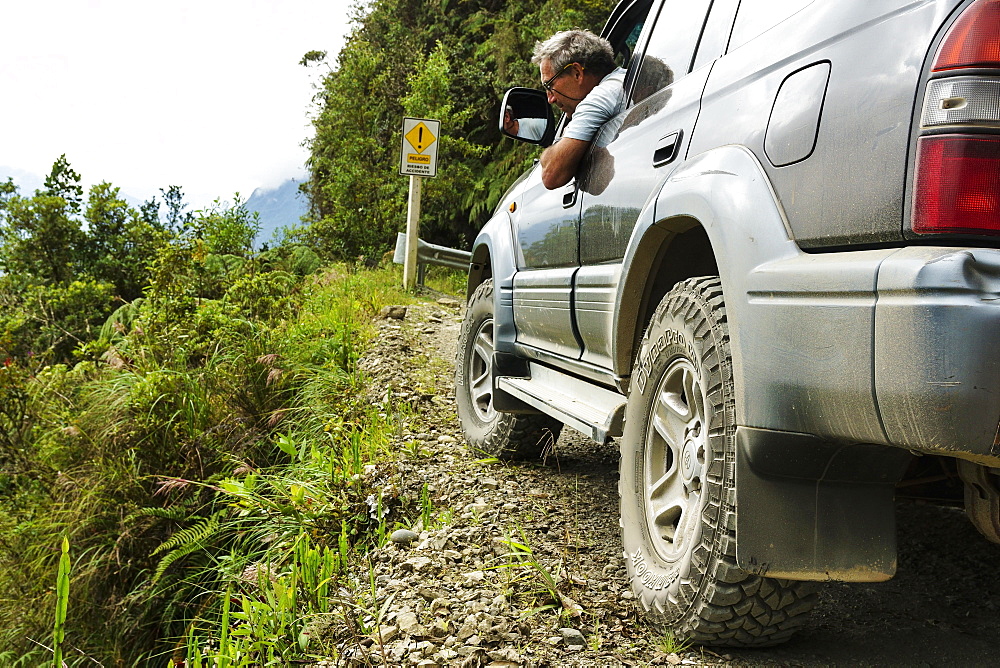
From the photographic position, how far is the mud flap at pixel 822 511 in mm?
1843

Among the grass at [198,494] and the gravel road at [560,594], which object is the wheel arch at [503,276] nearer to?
the gravel road at [560,594]

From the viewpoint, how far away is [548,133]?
4.20m

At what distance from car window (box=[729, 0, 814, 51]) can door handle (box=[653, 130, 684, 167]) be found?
1.03ft

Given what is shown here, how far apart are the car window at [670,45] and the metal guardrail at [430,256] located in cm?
868

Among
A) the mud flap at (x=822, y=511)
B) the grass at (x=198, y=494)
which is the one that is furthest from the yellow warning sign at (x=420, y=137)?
the mud flap at (x=822, y=511)

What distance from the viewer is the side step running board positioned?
9.04 feet

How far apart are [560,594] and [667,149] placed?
1535 millimetres

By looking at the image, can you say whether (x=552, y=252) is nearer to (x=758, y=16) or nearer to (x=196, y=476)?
(x=758, y=16)

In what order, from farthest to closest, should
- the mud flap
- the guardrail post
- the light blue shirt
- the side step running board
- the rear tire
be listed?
the guardrail post
the rear tire
the light blue shirt
the side step running board
the mud flap

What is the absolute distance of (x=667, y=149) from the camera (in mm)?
2537

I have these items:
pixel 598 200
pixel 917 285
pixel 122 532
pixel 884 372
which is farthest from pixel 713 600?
pixel 122 532

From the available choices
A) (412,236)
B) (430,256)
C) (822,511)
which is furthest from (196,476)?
(430,256)

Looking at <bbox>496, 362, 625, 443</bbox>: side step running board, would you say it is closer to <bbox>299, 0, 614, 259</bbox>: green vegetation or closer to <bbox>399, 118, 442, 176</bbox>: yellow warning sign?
<bbox>399, 118, 442, 176</bbox>: yellow warning sign

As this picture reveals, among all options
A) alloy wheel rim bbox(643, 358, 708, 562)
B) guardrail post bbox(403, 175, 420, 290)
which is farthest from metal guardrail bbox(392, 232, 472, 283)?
alloy wheel rim bbox(643, 358, 708, 562)
